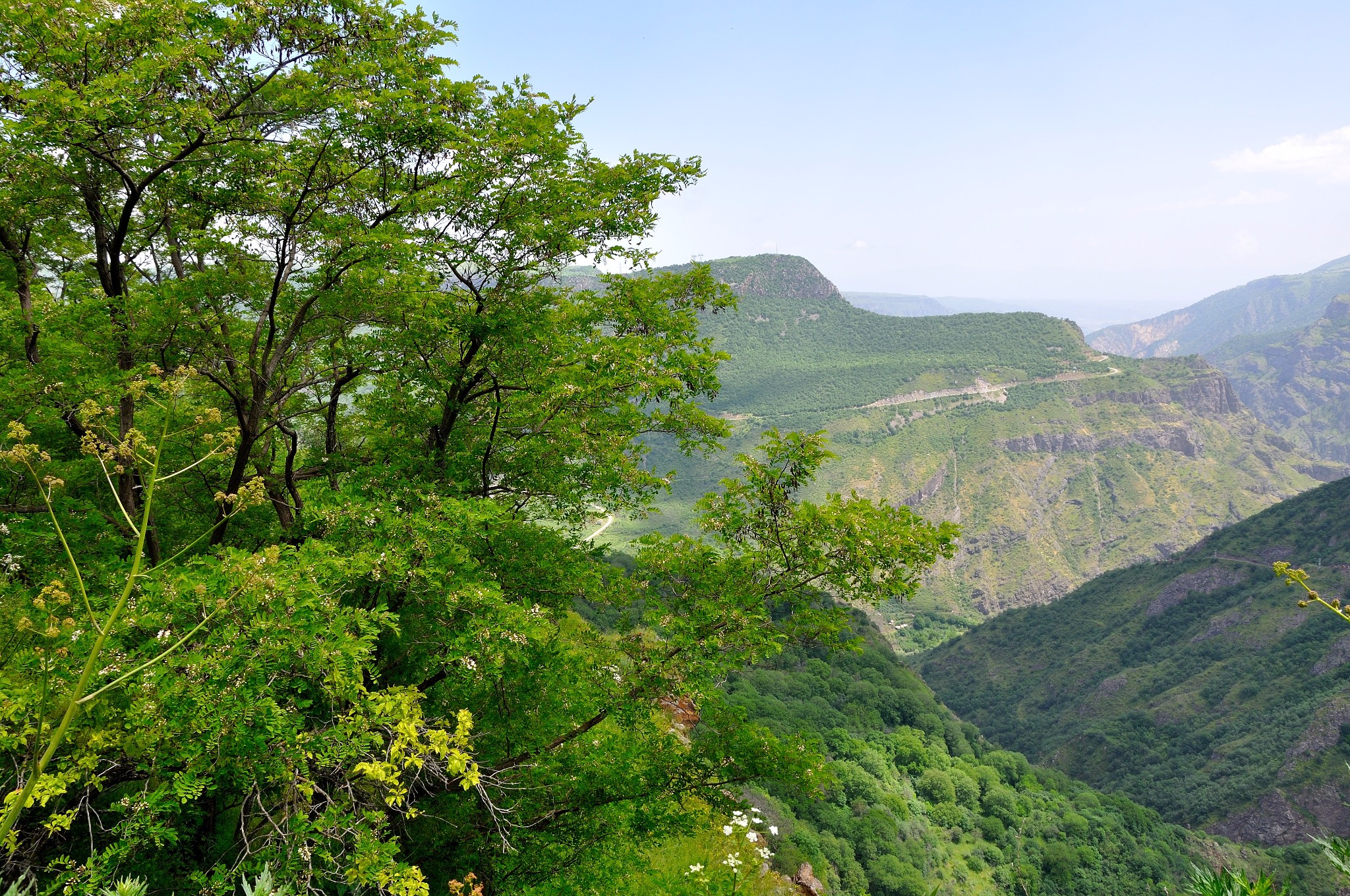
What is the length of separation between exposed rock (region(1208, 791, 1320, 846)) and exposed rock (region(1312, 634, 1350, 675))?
26.1 metres

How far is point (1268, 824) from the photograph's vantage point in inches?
2776

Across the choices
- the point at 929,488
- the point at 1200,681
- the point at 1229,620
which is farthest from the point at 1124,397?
the point at 1200,681

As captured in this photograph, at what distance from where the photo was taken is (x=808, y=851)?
29547 millimetres

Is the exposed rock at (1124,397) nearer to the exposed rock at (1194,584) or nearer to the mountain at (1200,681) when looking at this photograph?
the mountain at (1200,681)

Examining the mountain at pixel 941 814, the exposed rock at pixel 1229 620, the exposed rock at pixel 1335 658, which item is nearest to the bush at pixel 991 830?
the mountain at pixel 941 814

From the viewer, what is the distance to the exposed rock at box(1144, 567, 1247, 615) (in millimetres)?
112125

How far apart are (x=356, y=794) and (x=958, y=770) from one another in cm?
7173

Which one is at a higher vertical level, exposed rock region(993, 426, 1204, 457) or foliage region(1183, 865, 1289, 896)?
foliage region(1183, 865, 1289, 896)

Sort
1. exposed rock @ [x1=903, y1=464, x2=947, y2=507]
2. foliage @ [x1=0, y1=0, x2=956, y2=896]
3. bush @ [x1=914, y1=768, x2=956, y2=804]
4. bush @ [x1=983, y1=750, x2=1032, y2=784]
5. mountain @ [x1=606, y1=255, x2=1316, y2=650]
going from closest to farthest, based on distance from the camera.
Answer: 1. foliage @ [x1=0, y1=0, x2=956, y2=896]
2. bush @ [x1=914, y1=768, x2=956, y2=804]
3. bush @ [x1=983, y1=750, x2=1032, y2=784]
4. mountain @ [x1=606, y1=255, x2=1316, y2=650]
5. exposed rock @ [x1=903, y1=464, x2=947, y2=507]

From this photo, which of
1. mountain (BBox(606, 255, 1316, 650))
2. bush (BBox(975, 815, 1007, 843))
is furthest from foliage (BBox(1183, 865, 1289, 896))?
mountain (BBox(606, 255, 1316, 650))

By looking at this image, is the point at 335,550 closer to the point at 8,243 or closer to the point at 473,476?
the point at 473,476

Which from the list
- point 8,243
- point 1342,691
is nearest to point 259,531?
point 8,243

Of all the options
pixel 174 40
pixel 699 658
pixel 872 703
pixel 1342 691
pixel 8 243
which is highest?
pixel 174 40

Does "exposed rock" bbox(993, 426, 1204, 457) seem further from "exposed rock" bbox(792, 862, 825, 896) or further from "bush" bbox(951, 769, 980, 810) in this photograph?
"exposed rock" bbox(792, 862, 825, 896)
